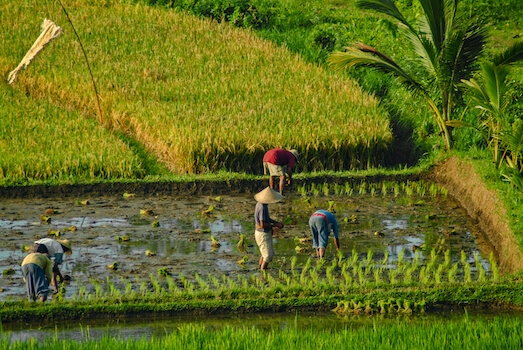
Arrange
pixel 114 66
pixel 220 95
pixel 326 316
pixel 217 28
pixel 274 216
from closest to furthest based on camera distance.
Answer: pixel 326 316, pixel 274 216, pixel 220 95, pixel 114 66, pixel 217 28

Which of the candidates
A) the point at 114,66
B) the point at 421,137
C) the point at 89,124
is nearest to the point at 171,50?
the point at 114,66

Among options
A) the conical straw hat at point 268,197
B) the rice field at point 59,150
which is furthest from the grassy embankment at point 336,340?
the rice field at point 59,150

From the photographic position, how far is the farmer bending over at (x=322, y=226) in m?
8.05

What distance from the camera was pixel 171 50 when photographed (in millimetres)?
20719

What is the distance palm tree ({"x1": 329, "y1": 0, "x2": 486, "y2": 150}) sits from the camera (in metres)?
12.5

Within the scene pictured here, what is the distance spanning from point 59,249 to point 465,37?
9.31 m

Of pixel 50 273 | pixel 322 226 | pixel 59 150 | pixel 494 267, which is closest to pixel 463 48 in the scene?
pixel 494 267

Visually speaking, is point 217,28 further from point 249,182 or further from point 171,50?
point 249,182

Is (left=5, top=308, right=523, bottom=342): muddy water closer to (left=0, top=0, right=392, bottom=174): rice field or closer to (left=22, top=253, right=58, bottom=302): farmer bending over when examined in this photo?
(left=22, top=253, right=58, bottom=302): farmer bending over

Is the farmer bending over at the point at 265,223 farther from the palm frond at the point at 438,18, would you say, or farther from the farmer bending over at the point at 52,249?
the palm frond at the point at 438,18

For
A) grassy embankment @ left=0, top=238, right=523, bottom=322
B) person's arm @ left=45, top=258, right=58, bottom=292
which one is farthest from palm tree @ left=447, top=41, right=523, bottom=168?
person's arm @ left=45, top=258, right=58, bottom=292

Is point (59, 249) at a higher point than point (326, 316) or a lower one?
higher

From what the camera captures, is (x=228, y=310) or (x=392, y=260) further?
(x=392, y=260)

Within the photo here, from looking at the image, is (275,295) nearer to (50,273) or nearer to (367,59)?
(50,273)
